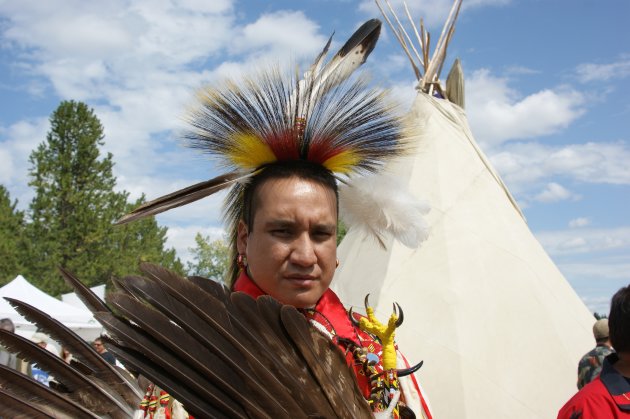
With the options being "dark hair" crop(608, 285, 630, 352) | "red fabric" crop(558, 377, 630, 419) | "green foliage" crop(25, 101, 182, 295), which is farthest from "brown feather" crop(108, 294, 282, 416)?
"green foliage" crop(25, 101, 182, 295)

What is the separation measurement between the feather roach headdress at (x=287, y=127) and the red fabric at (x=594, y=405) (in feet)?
4.19

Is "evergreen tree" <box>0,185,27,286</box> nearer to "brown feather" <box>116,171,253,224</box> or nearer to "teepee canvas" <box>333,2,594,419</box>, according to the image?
"teepee canvas" <box>333,2,594,419</box>

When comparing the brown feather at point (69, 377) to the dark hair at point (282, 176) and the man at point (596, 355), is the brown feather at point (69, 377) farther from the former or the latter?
the man at point (596, 355)

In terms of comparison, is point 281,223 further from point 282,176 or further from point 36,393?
point 36,393

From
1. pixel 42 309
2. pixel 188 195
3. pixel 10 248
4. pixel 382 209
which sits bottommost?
pixel 382 209

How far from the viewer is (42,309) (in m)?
11.0

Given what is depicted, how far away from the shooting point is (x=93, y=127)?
27.8 meters

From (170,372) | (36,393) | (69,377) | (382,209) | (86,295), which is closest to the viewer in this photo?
(170,372)

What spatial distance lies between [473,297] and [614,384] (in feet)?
21.2

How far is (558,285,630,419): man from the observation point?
2.33 meters

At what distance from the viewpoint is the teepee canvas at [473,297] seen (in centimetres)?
812

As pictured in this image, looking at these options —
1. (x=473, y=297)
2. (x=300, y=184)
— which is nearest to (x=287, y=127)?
(x=300, y=184)

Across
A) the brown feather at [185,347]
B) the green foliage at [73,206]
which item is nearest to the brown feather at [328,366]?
the brown feather at [185,347]

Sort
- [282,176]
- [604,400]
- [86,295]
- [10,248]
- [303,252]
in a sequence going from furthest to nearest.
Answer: [10,248], [604,400], [282,176], [303,252], [86,295]
